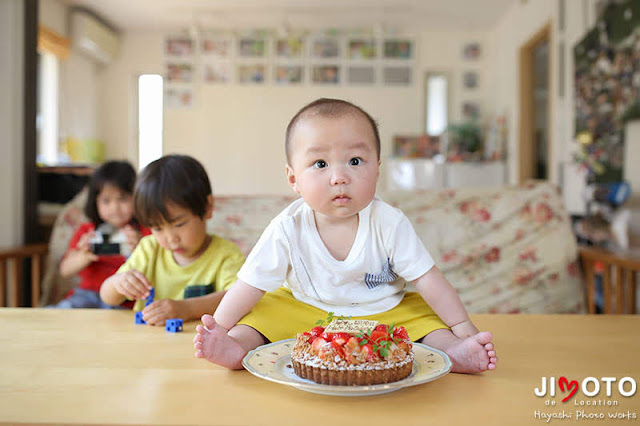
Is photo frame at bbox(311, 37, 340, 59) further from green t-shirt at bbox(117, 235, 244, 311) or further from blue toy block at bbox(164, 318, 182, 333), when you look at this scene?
blue toy block at bbox(164, 318, 182, 333)

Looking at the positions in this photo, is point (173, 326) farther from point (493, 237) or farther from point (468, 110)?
point (468, 110)

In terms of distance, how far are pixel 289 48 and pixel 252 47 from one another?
42 centimetres

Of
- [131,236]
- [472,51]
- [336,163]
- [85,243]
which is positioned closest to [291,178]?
[336,163]

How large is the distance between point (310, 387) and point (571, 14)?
4.02 metres

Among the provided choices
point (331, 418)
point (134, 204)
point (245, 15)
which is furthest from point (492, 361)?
point (245, 15)

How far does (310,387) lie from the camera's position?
0.58m

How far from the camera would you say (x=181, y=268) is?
132cm

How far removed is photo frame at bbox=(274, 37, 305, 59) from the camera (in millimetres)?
6301

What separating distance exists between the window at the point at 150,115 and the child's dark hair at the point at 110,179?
15.3ft

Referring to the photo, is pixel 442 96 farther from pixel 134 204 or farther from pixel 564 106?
pixel 134 204

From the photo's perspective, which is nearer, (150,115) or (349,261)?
(349,261)

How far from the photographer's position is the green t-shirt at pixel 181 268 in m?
1.29

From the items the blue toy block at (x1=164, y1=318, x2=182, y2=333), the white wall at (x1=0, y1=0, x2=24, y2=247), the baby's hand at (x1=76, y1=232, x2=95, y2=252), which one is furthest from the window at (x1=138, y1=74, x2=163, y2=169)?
the blue toy block at (x1=164, y1=318, x2=182, y2=333)

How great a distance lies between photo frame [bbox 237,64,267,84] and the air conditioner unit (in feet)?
4.54
